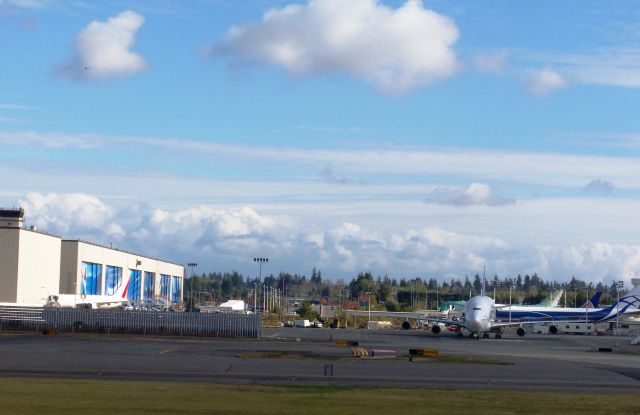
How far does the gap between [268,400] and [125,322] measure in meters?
67.5

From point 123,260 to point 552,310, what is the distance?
9382 cm

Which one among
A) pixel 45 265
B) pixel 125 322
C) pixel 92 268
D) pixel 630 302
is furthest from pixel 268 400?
pixel 92 268

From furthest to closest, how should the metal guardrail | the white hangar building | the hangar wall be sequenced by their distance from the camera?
the hangar wall, the white hangar building, the metal guardrail

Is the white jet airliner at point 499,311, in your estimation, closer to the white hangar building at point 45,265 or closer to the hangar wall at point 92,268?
the white hangar building at point 45,265

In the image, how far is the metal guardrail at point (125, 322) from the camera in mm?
95812

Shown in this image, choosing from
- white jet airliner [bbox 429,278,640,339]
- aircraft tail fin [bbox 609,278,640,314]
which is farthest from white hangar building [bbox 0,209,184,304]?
aircraft tail fin [bbox 609,278,640,314]

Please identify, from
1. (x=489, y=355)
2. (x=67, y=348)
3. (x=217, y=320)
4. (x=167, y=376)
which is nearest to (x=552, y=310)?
(x=217, y=320)

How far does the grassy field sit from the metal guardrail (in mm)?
57103

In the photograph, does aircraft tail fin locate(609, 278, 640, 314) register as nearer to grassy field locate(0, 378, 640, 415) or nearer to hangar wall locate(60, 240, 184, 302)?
hangar wall locate(60, 240, 184, 302)

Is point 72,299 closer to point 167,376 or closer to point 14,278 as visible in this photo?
point 14,278

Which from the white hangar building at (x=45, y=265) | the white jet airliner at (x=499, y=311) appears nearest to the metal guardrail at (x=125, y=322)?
the white jet airliner at (x=499, y=311)

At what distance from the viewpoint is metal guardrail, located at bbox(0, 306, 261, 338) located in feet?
314

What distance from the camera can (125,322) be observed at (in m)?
97.6

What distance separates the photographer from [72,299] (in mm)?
138875
